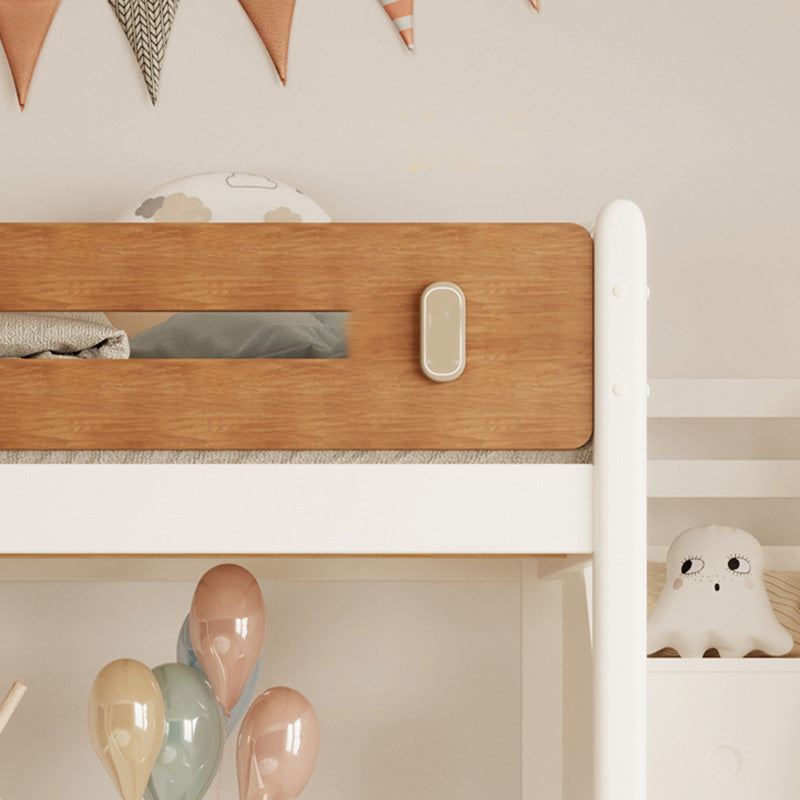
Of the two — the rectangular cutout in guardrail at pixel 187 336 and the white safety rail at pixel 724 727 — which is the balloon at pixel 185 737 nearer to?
the rectangular cutout in guardrail at pixel 187 336

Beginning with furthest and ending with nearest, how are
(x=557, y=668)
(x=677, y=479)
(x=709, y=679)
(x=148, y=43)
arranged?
(x=148, y=43) → (x=677, y=479) → (x=557, y=668) → (x=709, y=679)

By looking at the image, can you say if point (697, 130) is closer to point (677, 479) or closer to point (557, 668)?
point (677, 479)

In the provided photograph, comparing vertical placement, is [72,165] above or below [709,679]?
above

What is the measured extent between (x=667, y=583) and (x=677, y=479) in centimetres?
29

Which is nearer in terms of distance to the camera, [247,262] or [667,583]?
[247,262]

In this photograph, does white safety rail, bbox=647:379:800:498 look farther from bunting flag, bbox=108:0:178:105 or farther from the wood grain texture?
bunting flag, bbox=108:0:178:105

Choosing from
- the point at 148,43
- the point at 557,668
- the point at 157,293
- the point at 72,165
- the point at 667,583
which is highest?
the point at 148,43

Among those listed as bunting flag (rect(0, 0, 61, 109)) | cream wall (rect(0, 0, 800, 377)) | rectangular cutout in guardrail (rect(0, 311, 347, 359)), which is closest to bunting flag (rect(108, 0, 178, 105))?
cream wall (rect(0, 0, 800, 377))

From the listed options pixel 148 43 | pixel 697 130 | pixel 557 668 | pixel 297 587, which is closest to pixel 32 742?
pixel 297 587

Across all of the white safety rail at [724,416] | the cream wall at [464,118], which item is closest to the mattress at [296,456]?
the white safety rail at [724,416]

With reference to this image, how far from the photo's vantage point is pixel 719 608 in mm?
1316

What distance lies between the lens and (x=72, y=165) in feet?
5.76

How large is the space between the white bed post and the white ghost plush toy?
47 centimetres

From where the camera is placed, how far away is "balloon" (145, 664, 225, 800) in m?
1.15
